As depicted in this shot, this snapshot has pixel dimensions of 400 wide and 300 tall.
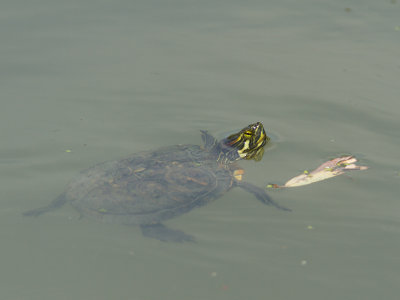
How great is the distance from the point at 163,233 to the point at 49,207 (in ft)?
3.58

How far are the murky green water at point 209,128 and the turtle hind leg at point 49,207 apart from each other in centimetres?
6

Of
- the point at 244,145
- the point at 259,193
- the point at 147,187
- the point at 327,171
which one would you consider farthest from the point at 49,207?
the point at 327,171

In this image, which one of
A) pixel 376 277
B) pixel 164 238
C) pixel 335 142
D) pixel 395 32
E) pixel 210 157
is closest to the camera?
pixel 376 277

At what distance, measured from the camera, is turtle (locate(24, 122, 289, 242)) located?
3.83 m

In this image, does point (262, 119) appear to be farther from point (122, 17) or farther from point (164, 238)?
point (122, 17)

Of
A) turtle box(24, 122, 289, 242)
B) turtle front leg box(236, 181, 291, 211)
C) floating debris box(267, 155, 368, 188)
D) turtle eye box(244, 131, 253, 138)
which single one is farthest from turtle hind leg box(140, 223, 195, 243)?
turtle eye box(244, 131, 253, 138)

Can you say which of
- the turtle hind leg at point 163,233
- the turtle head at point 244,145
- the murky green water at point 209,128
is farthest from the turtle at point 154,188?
the turtle head at point 244,145

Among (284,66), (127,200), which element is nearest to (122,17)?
(284,66)

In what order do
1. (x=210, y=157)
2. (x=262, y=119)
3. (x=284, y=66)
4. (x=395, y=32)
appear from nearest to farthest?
(x=210, y=157) < (x=262, y=119) < (x=284, y=66) < (x=395, y=32)

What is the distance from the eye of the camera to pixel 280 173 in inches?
183

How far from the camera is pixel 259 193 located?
13.9 feet

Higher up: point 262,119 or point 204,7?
point 204,7

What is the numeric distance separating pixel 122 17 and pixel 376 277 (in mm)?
6041

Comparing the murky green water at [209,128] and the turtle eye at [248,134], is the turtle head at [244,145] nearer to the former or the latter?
the turtle eye at [248,134]
